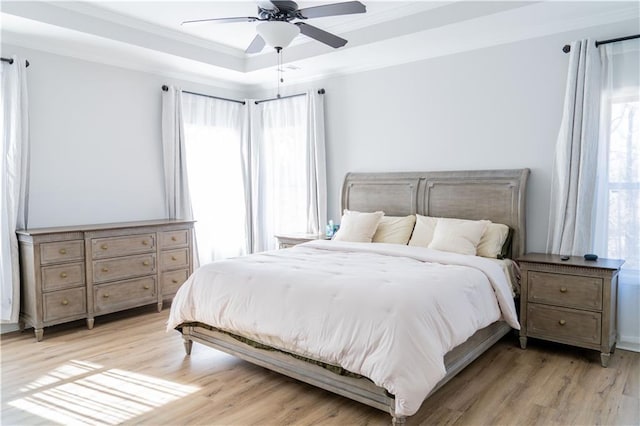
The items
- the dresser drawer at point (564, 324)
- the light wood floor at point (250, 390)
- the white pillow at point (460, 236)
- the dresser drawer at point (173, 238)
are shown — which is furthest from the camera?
the dresser drawer at point (173, 238)

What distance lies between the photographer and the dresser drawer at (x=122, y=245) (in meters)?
4.22

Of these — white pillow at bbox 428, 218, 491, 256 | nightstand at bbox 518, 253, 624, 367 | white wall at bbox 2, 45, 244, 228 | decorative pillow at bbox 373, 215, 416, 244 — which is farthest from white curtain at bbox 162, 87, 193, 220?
nightstand at bbox 518, 253, 624, 367

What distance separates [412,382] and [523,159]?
2.66 metres

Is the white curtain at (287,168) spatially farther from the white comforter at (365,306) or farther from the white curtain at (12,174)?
the white curtain at (12,174)

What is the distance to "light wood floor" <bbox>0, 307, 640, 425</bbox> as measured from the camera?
254 centimetres

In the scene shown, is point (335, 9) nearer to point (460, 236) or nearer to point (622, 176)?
point (460, 236)

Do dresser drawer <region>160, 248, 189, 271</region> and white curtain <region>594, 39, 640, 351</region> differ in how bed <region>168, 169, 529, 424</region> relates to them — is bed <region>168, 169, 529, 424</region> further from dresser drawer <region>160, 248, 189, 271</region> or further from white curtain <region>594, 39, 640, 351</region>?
dresser drawer <region>160, 248, 189, 271</region>

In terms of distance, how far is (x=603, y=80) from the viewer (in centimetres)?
355

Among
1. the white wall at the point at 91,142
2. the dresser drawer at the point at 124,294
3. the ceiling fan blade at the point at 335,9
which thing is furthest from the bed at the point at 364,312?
the white wall at the point at 91,142

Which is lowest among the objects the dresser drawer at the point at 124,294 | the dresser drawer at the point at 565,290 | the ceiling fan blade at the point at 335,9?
the dresser drawer at the point at 124,294

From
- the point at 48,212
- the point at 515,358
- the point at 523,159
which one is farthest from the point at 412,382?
the point at 48,212

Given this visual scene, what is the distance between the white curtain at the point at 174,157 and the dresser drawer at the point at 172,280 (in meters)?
0.72

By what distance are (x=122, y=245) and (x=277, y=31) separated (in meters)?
2.69

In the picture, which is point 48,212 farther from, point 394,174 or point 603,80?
point 603,80
